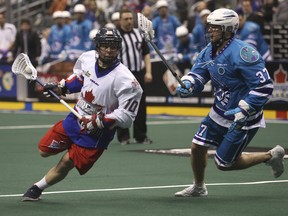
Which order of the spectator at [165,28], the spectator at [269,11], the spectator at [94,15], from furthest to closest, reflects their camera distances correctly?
the spectator at [94,15]
the spectator at [165,28]
the spectator at [269,11]

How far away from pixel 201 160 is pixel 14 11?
721 inches

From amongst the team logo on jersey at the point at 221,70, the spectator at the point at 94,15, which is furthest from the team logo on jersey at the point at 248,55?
the spectator at the point at 94,15

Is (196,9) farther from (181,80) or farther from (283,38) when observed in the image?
(181,80)

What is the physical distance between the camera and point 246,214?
30.0ft

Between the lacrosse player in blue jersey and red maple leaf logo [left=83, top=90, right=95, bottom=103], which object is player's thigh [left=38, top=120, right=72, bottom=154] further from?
the lacrosse player in blue jersey

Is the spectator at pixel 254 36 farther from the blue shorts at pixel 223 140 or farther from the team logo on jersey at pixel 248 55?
the team logo on jersey at pixel 248 55

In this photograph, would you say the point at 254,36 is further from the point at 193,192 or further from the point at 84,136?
the point at 84,136

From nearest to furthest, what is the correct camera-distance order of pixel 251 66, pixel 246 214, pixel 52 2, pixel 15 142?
pixel 246 214
pixel 251 66
pixel 15 142
pixel 52 2

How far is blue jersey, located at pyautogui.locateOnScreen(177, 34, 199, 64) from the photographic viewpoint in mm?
20695

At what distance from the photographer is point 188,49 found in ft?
68.9

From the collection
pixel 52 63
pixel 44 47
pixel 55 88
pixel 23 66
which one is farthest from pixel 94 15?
pixel 55 88

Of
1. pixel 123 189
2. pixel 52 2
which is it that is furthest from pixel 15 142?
pixel 52 2

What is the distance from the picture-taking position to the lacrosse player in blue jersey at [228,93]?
990 cm

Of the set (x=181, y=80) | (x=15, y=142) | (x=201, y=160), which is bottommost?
(x=15, y=142)
